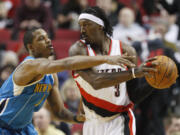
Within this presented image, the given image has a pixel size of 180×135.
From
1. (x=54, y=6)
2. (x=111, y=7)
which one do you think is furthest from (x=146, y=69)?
(x=54, y=6)

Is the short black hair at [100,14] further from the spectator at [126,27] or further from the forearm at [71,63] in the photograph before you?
the spectator at [126,27]

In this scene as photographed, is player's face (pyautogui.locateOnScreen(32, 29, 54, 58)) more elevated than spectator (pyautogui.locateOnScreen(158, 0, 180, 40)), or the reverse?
player's face (pyautogui.locateOnScreen(32, 29, 54, 58))

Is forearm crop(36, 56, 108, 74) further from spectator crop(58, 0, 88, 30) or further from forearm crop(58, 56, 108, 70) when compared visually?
spectator crop(58, 0, 88, 30)

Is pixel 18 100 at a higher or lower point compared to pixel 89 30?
lower

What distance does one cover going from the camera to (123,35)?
386 inches

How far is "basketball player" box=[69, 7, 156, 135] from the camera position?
15.6ft

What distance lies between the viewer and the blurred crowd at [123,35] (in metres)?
7.84

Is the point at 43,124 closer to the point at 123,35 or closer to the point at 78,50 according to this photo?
the point at 78,50

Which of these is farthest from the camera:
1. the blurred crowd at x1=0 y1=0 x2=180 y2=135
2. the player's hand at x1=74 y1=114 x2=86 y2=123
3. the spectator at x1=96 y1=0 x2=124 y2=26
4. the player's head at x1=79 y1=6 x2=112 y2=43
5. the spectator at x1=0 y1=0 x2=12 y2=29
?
the spectator at x1=0 y1=0 x2=12 y2=29

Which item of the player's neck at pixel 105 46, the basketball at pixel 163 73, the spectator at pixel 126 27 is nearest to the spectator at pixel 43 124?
the player's neck at pixel 105 46

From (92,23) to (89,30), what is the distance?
9cm

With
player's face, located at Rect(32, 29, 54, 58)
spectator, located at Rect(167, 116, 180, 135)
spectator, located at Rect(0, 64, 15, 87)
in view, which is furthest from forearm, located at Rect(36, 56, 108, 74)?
spectator, located at Rect(167, 116, 180, 135)

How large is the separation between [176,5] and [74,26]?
8.96 ft

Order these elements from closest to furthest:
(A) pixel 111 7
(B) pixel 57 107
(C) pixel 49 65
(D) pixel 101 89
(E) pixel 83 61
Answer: (E) pixel 83 61
(C) pixel 49 65
(D) pixel 101 89
(B) pixel 57 107
(A) pixel 111 7
